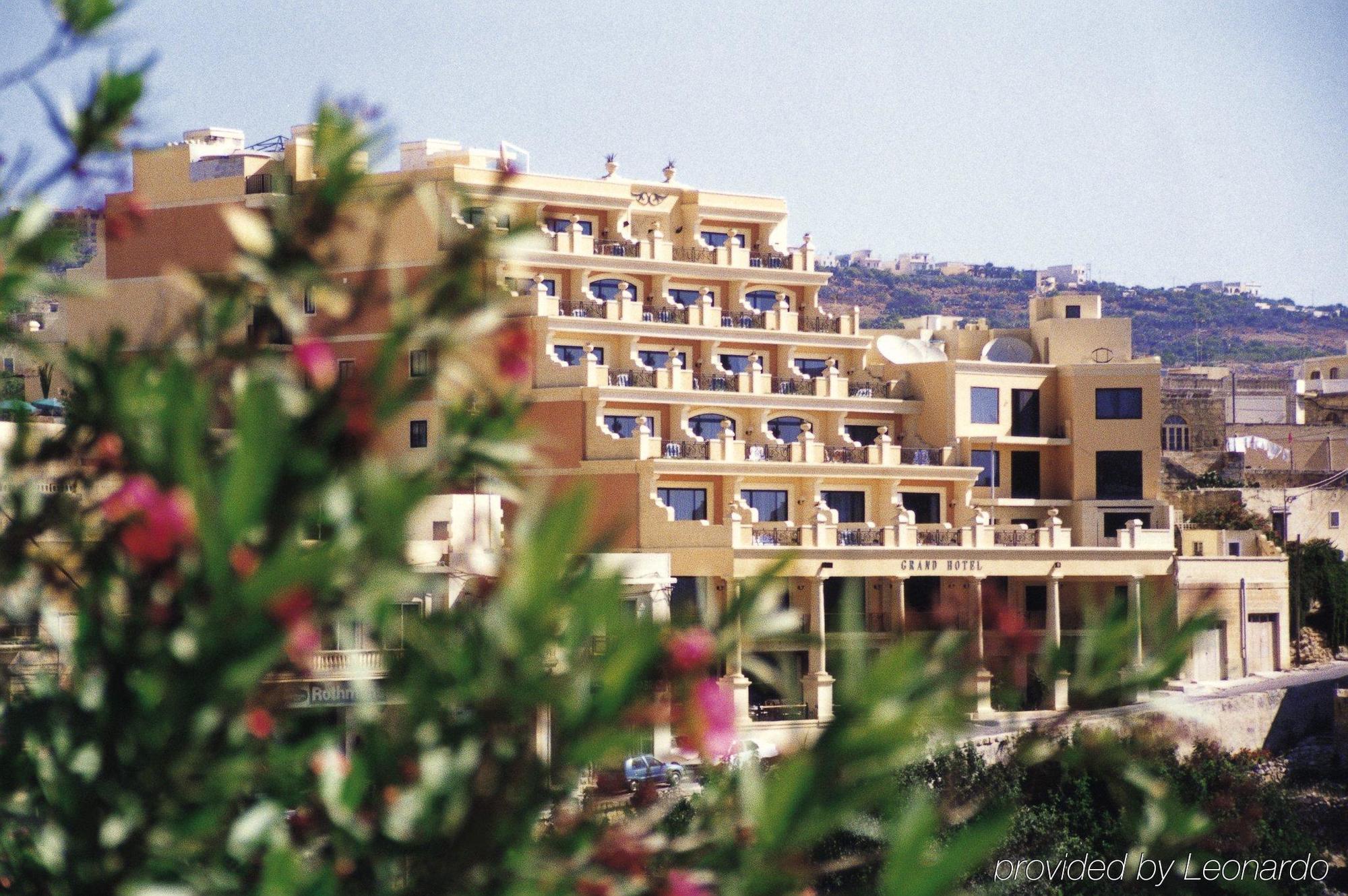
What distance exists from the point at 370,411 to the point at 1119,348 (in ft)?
149

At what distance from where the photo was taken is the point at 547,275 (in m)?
41.6

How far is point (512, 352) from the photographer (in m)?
3.72

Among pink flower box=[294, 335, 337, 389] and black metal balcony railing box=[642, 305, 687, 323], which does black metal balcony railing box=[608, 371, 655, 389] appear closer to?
black metal balcony railing box=[642, 305, 687, 323]

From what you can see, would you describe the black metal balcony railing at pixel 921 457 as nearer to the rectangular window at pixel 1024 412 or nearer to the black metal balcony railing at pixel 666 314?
the rectangular window at pixel 1024 412

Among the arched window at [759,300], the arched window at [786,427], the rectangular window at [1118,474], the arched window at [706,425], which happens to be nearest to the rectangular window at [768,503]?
the arched window at [706,425]

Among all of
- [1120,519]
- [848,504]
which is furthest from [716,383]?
[1120,519]

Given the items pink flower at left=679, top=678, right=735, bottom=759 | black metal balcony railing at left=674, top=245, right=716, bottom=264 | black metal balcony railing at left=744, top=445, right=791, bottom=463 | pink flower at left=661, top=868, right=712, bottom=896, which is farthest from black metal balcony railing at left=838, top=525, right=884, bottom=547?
pink flower at left=679, top=678, right=735, bottom=759

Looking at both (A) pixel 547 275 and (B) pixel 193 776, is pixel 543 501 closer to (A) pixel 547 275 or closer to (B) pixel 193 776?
(B) pixel 193 776

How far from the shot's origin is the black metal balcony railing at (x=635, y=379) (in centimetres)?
4084

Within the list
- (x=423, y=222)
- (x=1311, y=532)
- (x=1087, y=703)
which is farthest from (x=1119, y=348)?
(x=1087, y=703)

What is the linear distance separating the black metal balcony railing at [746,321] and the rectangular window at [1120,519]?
10.4 m

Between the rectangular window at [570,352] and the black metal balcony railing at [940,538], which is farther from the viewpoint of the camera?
the rectangular window at [570,352]

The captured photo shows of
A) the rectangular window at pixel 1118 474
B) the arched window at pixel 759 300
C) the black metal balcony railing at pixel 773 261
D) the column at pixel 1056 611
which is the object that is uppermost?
the black metal balcony railing at pixel 773 261

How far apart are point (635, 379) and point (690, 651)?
37.4 m
